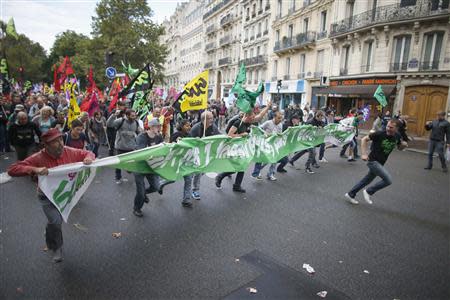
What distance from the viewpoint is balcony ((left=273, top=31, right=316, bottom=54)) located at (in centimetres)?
2892

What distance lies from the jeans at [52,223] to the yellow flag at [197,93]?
3.42m

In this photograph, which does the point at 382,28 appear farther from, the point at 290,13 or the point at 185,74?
the point at 185,74

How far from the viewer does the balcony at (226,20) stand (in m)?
48.8

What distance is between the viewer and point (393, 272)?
12.2 feet

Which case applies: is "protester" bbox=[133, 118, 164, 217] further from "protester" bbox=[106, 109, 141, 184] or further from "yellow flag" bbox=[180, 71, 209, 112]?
"protester" bbox=[106, 109, 141, 184]

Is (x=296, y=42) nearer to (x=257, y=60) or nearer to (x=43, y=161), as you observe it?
(x=257, y=60)

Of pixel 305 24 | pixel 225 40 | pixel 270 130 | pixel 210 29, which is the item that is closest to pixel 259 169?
pixel 270 130

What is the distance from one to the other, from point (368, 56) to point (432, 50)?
14.5 ft

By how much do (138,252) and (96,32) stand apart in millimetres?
41031

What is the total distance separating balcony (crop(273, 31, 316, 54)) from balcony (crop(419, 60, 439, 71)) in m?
10.9

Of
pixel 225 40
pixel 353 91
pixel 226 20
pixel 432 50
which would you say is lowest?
pixel 353 91

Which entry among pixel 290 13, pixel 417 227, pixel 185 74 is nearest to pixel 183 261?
pixel 417 227

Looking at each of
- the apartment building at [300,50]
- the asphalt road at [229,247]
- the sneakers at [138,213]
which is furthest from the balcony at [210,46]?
the sneakers at [138,213]

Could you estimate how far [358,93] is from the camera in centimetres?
2241
